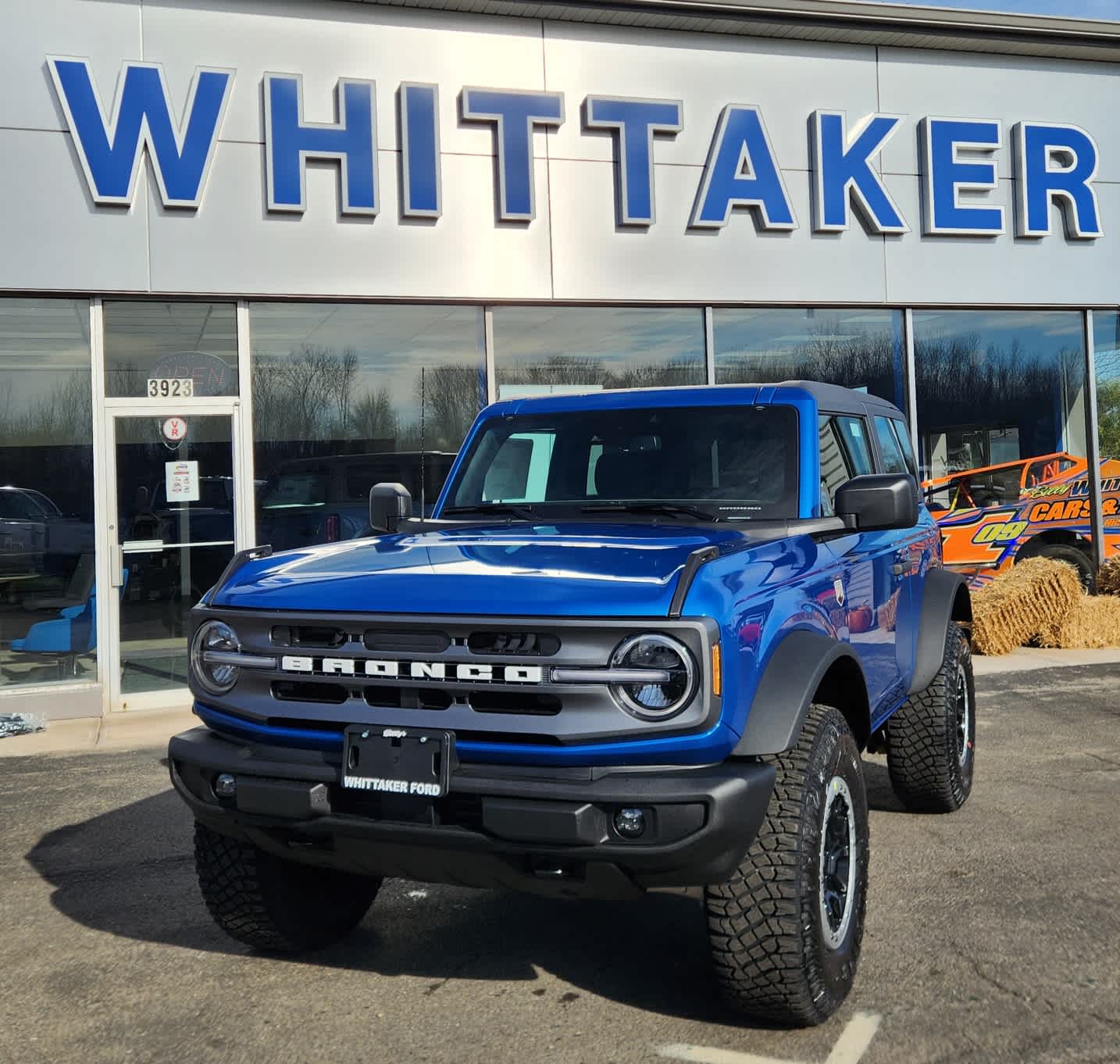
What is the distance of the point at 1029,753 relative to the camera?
23.5 ft

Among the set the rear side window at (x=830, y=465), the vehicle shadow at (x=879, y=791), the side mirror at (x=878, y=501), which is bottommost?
the vehicle shadow at (x=879, y=791)

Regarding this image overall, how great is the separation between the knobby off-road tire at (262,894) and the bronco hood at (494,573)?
82cm

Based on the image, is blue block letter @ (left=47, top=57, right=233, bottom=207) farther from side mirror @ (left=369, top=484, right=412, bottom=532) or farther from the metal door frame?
side mirror @ (left=369, top=484, right=412, bottom=532)

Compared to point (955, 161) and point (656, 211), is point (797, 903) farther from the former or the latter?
point (955, 161)

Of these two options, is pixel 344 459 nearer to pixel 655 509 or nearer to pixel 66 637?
pixel 66 637

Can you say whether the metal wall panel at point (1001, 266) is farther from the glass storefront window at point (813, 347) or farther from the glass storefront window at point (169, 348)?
the glass storefront window at point (169, 348)

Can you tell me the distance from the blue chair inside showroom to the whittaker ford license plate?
7.14 metres

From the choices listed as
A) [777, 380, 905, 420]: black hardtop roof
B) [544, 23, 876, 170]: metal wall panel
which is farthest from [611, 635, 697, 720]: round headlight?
[544, 23, 876, 170]: metal wall panel

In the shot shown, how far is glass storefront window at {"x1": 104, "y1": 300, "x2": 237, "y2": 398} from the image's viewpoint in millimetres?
9859

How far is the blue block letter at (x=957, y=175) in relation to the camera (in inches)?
470

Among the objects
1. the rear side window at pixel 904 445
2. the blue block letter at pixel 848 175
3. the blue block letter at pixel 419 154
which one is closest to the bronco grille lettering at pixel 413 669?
the rear side window at pixel 904 445

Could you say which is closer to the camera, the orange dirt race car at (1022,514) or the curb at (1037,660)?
the curb at (1037,660)

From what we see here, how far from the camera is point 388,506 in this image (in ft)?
16.4

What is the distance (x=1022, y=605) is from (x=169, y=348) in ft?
25.0
